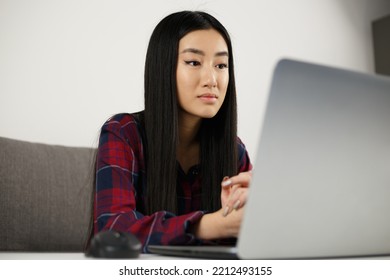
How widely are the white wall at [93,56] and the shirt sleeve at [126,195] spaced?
0.88m

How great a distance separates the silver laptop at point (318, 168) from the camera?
1.64ft

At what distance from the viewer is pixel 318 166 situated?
1.76 feet

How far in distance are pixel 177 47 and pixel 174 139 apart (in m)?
0.24

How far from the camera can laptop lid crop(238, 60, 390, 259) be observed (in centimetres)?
50

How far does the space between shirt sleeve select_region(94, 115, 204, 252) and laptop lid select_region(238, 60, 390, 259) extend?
1.00 feet

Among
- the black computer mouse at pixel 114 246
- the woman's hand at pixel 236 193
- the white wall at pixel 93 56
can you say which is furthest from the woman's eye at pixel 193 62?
the white wall at pixel 93 56

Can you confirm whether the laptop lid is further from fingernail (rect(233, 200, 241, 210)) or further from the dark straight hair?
the dark straight hair

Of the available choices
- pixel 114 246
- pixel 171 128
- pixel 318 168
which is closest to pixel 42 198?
pixel 171 128

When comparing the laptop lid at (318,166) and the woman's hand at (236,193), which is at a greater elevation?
the laptop lid at (318,166)

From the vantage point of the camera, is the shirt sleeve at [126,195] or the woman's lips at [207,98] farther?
the woman's lips at [207,98]

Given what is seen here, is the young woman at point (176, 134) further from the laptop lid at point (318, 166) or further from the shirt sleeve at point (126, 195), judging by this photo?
Answer: the laptop lid at point (318, 166)

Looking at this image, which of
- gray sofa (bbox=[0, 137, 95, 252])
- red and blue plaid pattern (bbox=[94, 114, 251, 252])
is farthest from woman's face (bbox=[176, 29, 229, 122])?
gray sofa (bbox=[0, 137, 95, 252])

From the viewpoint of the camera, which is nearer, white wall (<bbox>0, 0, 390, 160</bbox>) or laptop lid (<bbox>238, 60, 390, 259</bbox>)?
laptop lid (<bbox>238, 60, 390, 259</bbox>)

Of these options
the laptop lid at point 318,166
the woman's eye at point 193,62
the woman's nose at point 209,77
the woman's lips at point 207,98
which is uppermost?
the woman's eye at point 193,62
